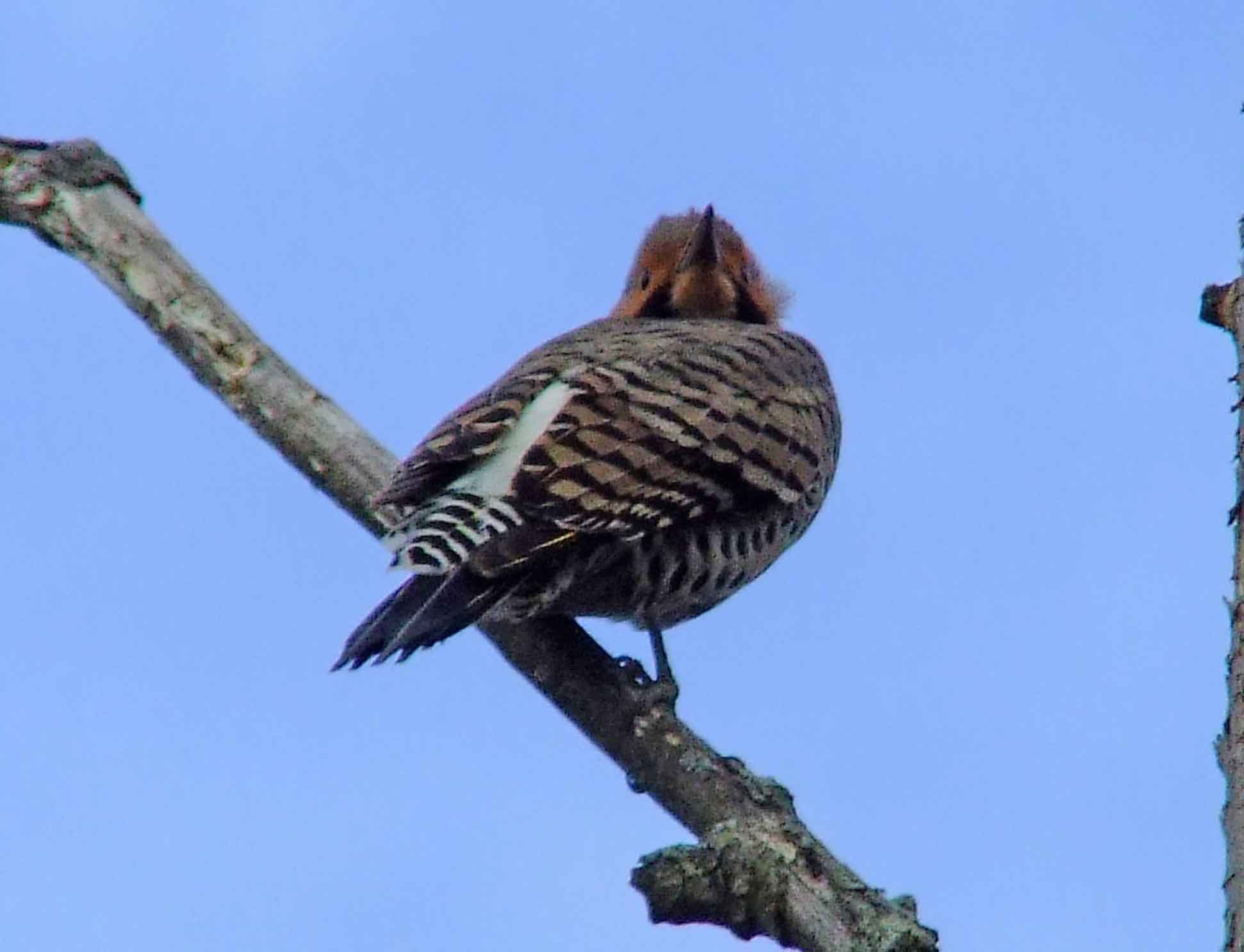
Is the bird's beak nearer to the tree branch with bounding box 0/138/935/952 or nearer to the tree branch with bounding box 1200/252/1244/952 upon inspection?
the tree branch with bounding box 0/138/935/952

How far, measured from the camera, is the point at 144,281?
618 cm

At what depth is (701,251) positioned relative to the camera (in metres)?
8.64

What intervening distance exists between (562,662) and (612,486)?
564 millimetres

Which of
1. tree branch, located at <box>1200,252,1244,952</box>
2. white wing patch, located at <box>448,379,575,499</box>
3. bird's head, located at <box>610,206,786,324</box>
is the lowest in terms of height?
tree branch, located at <box>1200,252,1244,952</box>

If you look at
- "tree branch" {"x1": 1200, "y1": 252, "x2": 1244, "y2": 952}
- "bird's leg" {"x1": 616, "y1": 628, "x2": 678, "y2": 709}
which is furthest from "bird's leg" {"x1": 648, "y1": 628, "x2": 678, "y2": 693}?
"tree branch" {"x1": 1200, "y1": 252, "x2": 1244, "y2": 952}

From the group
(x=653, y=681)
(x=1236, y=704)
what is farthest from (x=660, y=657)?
(x=1236, y=704)

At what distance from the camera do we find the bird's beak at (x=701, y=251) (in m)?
8.64

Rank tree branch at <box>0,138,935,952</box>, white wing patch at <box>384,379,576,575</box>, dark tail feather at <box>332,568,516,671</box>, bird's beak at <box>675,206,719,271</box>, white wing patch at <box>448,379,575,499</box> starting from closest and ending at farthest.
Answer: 1. tree branch at <box>0,138,935,952</box>
2. dark tail feather at <box>332,568,516,671</box>
3. white wing patch at <box>384,379,576,575</box>
4. white wing patch at <box>448,379,575,499</box>
5. bird's beak at <box>675,206,719,271</box>

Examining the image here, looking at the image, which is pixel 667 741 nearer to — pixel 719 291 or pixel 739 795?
pixel 739 795

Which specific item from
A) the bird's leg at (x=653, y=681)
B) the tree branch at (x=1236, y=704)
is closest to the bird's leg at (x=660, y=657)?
the bird's leg at (x=653, y=681)

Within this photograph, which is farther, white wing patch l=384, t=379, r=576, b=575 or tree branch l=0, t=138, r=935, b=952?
white wing patch l=384, t=379, r=576, b=575

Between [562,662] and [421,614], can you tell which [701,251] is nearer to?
[562,662]

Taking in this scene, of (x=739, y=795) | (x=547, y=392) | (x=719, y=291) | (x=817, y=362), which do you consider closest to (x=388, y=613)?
(x=739, y=795)

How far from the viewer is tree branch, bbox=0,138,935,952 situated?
4047 millimetres
